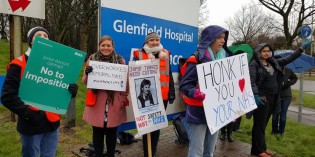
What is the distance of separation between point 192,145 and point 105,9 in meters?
2.16

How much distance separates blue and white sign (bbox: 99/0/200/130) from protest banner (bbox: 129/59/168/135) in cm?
82

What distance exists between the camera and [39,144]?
9.26ft

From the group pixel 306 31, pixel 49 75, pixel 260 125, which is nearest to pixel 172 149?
pixel 260 125

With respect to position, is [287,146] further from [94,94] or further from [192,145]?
[94,94]

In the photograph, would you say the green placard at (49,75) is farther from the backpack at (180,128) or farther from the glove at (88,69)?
the backpack at (180,128)

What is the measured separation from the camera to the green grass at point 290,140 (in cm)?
560

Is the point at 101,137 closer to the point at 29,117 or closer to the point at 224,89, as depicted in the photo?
the point at 29,117

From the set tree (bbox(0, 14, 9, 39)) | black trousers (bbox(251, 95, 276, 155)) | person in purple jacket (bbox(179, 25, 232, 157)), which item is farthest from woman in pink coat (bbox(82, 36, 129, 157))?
tree (bbox(0, 14, 9, 39))

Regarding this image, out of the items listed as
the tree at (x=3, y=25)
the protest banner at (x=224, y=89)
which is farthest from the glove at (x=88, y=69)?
the tree at (x=3, y=25)

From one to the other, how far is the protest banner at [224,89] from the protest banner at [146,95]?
30.3 inches

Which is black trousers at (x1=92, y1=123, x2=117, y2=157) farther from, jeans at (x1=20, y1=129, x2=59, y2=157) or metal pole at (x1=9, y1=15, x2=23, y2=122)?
metal pole at (x1=9, y1=15, x2=23, y2=122)

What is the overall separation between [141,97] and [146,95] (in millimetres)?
79

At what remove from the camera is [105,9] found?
3982 mm

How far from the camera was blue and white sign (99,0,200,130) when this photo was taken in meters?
4.13
